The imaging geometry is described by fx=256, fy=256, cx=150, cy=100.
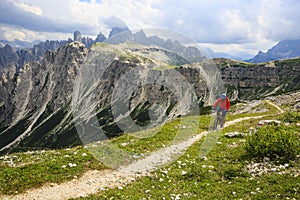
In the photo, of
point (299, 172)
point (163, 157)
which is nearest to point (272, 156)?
point (299, 172)

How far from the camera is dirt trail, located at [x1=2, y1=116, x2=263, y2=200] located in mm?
14684

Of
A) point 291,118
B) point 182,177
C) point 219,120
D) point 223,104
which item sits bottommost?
point 182,177

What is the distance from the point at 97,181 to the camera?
1648 cm

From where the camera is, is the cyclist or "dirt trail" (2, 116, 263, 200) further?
the cyclist

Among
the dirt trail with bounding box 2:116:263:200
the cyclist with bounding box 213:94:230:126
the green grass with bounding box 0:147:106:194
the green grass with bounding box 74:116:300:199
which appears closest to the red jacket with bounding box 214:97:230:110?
the cyclist with bounding box 213:94:230:126

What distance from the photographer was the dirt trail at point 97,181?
1468cm

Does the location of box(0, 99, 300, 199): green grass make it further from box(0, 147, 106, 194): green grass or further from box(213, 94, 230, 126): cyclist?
box(213, 94, 230, 126): cyclist

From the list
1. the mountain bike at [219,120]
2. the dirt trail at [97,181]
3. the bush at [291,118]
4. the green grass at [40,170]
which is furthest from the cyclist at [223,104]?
the green grass at [40,170]

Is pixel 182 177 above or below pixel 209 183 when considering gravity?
below

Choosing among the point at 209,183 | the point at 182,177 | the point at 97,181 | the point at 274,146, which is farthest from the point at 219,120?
the point at 97,181

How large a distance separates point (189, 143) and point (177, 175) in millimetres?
8507

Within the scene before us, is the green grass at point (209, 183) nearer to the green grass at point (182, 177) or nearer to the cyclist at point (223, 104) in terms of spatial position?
the green grass at point (182, 177)

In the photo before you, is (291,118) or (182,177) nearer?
(182,177)

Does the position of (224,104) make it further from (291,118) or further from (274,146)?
(274,146)
